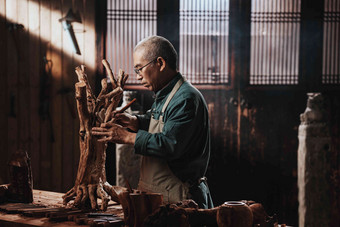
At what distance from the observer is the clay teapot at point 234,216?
6.32ft

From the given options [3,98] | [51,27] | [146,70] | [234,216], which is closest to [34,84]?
[3,98]

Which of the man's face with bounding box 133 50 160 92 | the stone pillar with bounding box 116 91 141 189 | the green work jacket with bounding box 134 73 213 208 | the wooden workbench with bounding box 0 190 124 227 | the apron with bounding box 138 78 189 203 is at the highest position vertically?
the man's face with bounding box 133 50 160 92

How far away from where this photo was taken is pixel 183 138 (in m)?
2.71

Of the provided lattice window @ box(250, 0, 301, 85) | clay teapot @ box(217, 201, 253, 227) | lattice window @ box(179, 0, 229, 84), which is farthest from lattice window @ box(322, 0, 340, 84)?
clay teapot @ box(217, 201, 253, 227)

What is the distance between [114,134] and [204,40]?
3.39m

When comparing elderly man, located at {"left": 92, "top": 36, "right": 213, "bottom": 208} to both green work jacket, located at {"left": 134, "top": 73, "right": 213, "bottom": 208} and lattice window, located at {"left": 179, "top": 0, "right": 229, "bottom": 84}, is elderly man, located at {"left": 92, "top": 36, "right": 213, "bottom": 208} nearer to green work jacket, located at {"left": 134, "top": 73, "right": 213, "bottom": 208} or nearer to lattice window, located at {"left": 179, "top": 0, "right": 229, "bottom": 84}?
green work jacket, located at {"left": 134, "top": 73, "right": 213, "bottom": 208}

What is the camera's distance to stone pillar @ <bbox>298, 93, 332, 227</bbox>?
5.32 meters

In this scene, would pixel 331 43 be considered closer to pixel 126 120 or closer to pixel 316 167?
pixel 316 167

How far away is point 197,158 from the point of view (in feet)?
9.39

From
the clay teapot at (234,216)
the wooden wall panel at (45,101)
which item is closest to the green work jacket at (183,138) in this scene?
the clay teapot at (234,216)

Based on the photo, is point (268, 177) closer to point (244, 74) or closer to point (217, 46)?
point (244, 74)

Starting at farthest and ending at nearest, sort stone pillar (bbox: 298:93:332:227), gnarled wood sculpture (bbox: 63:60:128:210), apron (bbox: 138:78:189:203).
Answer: stone pillar (bbox: 298:93:332:227), gnarled wood sculpture (bbox: 63:60:128:210), apron (bbox: 138:78:189:203)

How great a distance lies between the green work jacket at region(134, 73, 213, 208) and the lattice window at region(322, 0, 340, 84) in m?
3.55

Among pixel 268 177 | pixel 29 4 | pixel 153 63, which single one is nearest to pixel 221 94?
pixel 268 177
